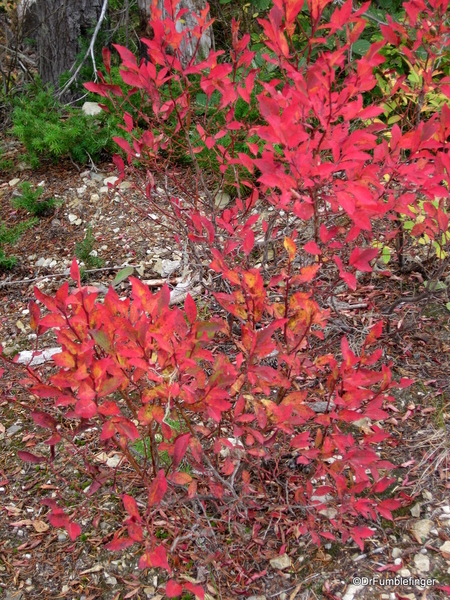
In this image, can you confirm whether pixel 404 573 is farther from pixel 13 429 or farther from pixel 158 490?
pixel 13 429

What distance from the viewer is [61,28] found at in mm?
4434

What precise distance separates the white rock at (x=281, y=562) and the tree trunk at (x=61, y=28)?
3.96 meters

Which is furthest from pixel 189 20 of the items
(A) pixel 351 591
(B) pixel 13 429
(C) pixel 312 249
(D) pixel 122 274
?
(A) pixel 351 591

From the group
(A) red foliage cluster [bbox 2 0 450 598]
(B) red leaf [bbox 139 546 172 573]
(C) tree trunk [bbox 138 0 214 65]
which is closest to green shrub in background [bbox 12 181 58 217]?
(C) tree trunk [bbox 138 0 214 65]

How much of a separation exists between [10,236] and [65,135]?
85 centimetres

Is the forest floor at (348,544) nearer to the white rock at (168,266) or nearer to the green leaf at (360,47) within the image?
the white rock at (168,266)

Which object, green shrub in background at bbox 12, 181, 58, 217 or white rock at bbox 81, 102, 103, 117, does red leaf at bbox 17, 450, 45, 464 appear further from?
white rock at bbox 81, 102, 103, 117

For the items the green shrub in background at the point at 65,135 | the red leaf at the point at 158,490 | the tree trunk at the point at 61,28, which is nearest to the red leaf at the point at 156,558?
the red leaf at the point at 158,490

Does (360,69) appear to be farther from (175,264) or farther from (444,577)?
(175,264)

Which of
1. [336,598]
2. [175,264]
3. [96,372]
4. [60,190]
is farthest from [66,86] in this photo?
[336,598]

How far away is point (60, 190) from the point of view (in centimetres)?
366

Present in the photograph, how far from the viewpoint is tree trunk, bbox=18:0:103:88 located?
14.4ft

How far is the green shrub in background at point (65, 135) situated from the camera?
3.63 meters

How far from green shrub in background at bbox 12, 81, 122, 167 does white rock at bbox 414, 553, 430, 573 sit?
303 cm
